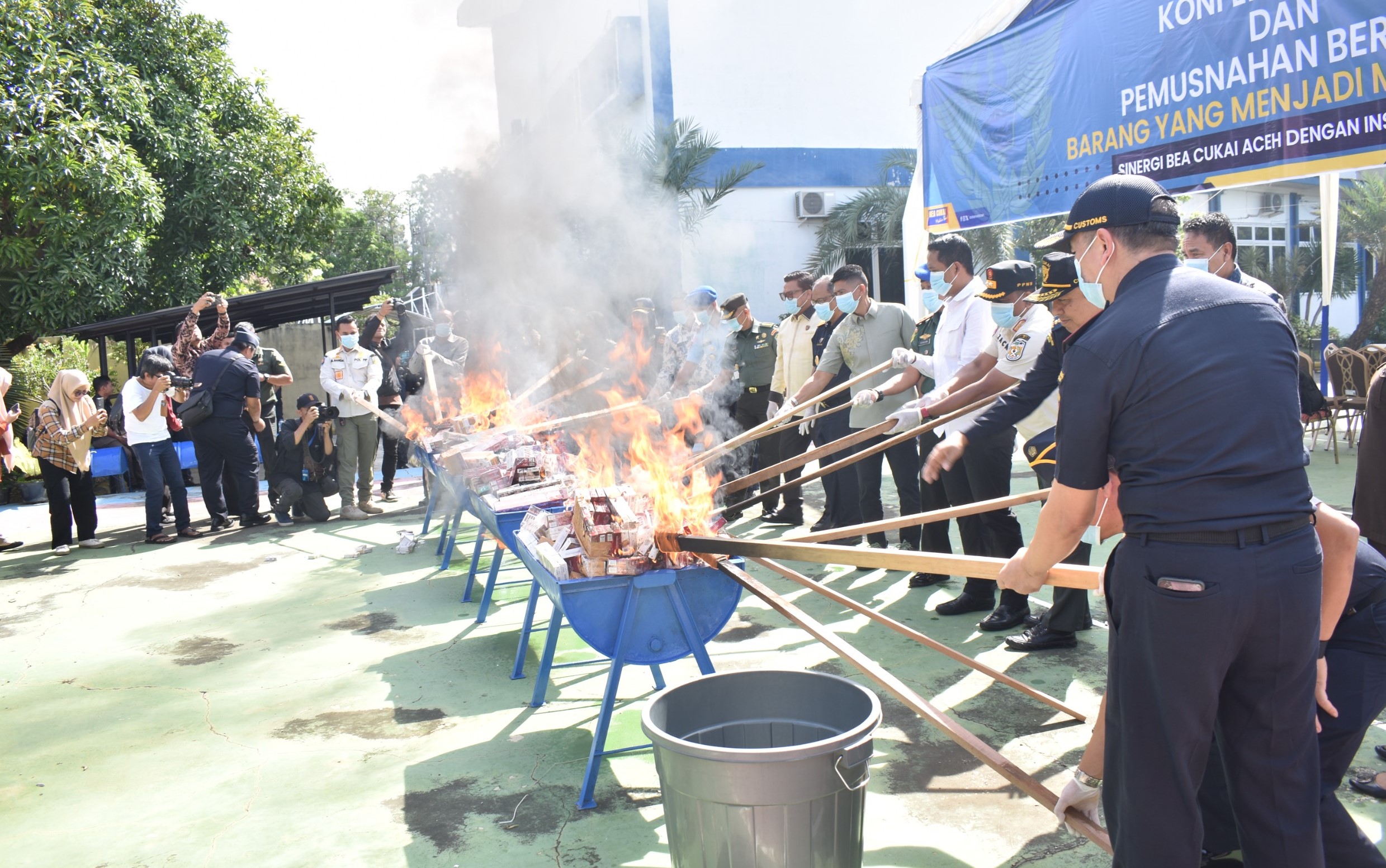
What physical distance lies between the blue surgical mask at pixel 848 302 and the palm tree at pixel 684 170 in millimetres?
11980

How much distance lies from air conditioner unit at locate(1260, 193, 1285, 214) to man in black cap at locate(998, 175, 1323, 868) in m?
29.5

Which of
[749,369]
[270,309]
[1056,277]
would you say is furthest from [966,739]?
[270,309]

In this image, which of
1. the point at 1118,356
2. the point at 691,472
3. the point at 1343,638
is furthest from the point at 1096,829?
the point at 691,472

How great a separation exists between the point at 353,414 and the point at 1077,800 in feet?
29.7

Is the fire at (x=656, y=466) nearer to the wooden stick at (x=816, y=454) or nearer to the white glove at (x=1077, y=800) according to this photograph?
the wooden stick at (x=816, y=454)

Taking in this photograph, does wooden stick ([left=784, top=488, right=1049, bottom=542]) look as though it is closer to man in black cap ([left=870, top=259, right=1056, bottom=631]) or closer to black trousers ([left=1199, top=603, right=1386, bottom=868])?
black trousers ([left=1199, top=603, right=1386, bottom=868])

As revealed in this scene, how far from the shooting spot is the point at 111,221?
1338 cm

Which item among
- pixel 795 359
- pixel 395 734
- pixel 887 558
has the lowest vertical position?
pixel 395 734

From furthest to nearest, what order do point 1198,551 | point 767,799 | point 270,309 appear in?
point 270,309, point 767,799, point 1198,551

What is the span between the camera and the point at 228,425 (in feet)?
31.5

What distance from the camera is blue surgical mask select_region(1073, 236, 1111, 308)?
7.90ft

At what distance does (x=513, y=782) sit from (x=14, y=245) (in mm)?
13466

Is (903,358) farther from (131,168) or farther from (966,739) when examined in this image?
(131,168)

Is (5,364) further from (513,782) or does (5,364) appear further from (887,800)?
(887,800)
